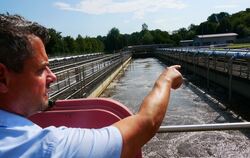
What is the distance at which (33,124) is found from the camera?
124cm

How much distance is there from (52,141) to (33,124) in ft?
0.47

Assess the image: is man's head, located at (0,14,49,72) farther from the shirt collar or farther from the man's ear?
the shirt collar

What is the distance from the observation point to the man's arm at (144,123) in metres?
1.23

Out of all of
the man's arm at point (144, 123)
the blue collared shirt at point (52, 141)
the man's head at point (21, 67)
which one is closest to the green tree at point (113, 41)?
the man's arm at point (144, 123)

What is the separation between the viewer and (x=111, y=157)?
46.4 inches

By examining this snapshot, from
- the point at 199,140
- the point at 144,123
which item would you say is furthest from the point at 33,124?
the point at 199,140

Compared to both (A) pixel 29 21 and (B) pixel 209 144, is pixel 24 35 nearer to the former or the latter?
(A) pixel 29 21

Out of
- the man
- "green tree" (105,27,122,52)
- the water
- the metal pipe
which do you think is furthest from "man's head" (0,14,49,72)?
"green tree" (105,27,122,52)

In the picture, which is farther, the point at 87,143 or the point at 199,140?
the point at 199,140

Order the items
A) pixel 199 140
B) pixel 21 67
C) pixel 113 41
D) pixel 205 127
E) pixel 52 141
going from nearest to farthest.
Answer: pixel 52 141 < pixel 21 67 < pixel 205 127 < pixel 199 140 < pixel 113 41

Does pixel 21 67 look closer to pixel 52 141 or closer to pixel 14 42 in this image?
pixel 14 42

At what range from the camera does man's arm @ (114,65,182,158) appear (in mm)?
1228

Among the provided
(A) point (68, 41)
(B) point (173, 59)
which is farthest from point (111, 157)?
(A) point (68, 41)

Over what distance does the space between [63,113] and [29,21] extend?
0.90m
